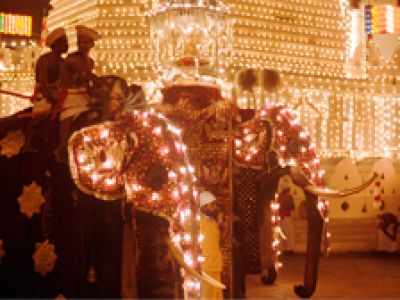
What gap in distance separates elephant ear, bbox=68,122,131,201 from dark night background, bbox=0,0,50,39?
29.3m

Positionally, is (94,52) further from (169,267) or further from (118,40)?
(169,267)

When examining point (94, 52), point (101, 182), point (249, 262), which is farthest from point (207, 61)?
point (94, 52)

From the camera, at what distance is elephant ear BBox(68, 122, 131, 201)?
538 centimetres

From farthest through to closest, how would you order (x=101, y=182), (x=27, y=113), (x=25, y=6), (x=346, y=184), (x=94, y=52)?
(x=25, y=6) < (x=94, y=52) < (x=346, y=184) < (x=27, y=113) < (x=101, y=182)

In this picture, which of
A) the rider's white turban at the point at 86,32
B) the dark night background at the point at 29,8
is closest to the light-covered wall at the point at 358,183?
the rider's white turban at the point at 86,32

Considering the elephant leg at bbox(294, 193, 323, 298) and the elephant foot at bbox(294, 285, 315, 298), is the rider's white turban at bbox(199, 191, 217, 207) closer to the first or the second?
the elephant leg at bbox(294, 193, 323, 298)

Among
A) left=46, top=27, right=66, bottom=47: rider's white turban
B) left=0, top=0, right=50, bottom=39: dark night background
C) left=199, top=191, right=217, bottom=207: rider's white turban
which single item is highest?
left=0, top=0, right=50, bottom=39: dark night background

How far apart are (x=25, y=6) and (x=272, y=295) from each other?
88.5 ft

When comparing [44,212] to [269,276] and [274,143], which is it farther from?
[269,276]

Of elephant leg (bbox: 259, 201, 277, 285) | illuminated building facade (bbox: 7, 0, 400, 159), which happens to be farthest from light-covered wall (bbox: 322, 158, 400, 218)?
elephant leg (bbox: 259, 201, 277, 285)

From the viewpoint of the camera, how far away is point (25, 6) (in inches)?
1362

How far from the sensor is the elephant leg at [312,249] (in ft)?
21.9

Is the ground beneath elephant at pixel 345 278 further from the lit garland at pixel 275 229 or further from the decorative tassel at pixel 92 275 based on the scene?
the decorative tassel at pixel 92 275

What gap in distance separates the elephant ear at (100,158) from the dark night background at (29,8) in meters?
29.3
